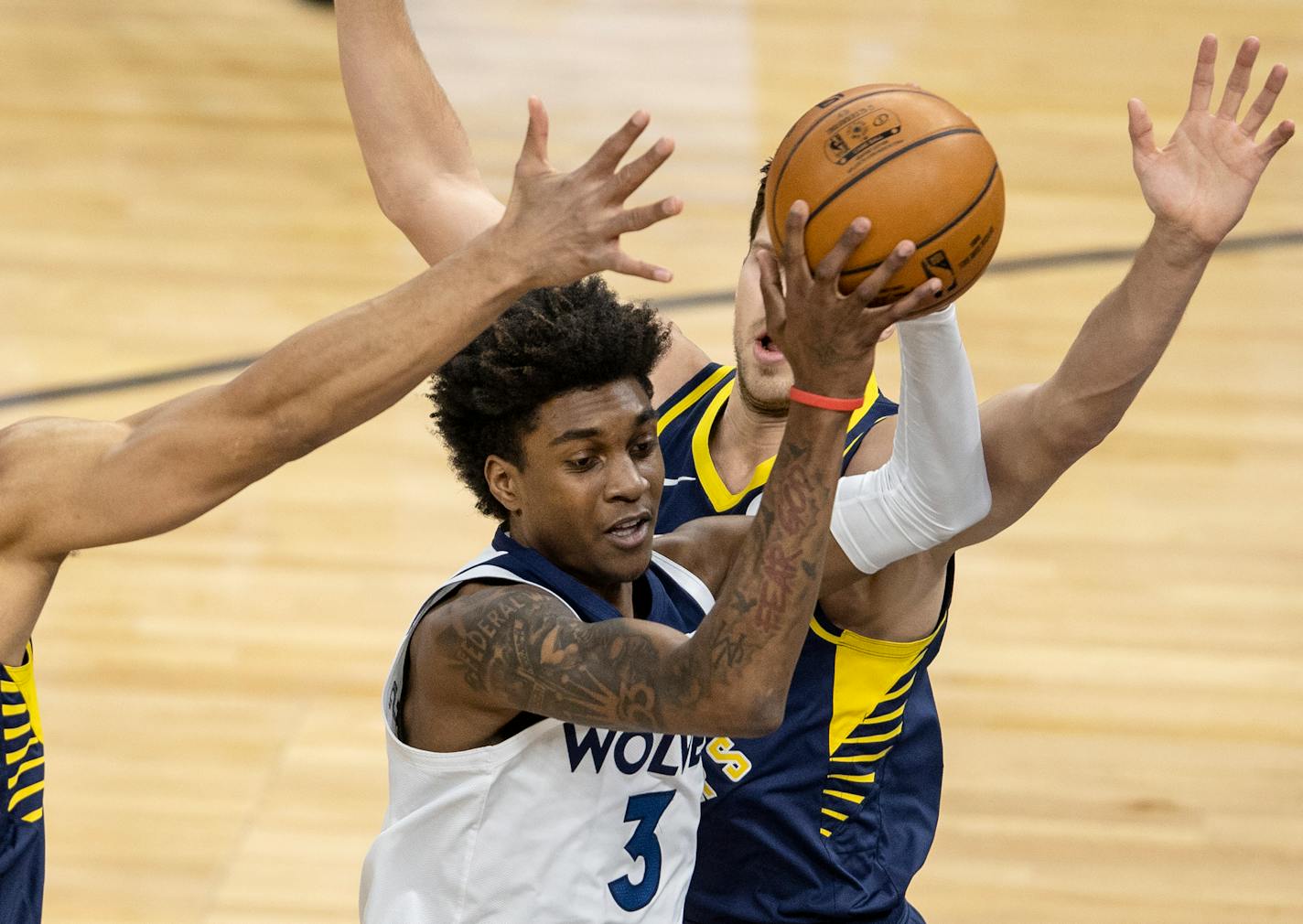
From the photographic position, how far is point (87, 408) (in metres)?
6.32

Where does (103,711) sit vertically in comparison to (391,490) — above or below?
below

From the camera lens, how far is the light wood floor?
183 inches

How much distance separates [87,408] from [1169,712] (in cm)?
377

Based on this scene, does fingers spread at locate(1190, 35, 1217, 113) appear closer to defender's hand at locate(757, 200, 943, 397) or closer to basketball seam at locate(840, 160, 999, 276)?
basketball seam at locate(840, 160, 999, 276)

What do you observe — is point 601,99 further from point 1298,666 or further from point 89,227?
point 1298,666

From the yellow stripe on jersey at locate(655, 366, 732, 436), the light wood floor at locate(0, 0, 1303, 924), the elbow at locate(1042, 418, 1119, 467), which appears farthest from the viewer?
the light wood floor at locate(0, 0, 1303, 924)

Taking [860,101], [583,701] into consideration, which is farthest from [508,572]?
[860,101]

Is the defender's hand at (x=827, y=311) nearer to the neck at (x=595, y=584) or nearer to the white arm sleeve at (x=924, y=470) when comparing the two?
the white arm sleeve at (x=924, y=470)

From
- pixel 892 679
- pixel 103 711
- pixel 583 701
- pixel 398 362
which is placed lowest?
pixel 103 711

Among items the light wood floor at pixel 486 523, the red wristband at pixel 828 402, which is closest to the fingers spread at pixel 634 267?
the red wristband at pixel 828 402

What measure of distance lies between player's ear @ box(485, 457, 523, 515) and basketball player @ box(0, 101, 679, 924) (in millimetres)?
349

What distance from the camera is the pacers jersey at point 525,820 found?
2404 mm

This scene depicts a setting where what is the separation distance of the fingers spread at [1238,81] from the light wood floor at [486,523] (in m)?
Answer: 2.45

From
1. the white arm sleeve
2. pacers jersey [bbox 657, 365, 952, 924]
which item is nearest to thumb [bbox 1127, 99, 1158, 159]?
the white arm sleeve
